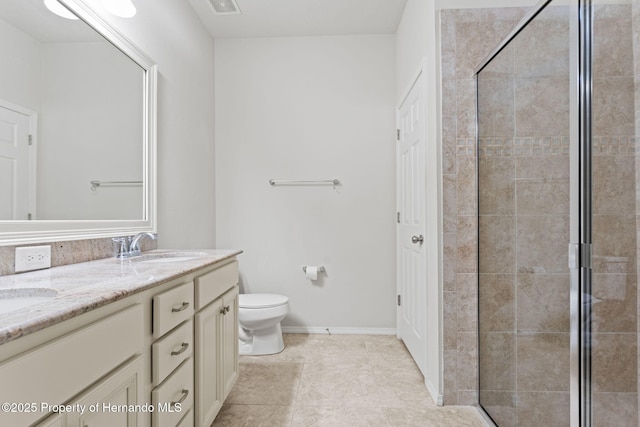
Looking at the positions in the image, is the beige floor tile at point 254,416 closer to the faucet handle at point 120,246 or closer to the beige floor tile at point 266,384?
the beige floor tile at point 266,384

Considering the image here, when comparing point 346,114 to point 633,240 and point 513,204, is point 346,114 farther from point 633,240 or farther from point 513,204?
point 633,240

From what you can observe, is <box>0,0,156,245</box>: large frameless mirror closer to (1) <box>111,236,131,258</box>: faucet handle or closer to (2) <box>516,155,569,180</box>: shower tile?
(1) <box>111,236,131,258</box>: faucet handle

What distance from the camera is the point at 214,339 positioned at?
1438mm

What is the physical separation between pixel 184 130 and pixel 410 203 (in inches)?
65.6

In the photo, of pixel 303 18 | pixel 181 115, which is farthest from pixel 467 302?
pixel 303 18

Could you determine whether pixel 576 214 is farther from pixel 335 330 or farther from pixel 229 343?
pixel 335 330

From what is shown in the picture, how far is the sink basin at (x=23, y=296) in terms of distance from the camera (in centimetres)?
86

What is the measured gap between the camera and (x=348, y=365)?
223 centimetres

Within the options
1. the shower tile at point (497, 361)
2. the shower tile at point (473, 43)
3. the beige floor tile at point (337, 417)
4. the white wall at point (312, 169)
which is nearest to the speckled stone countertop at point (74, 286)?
the beige floor tile at point (337, 417)

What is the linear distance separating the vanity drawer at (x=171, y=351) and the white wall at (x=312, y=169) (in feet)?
5.50

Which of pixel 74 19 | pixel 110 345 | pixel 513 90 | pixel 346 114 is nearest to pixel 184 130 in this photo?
pixel 74 19

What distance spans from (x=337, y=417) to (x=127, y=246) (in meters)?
1.33

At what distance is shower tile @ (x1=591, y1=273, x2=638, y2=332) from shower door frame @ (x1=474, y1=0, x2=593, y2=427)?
0.12 feet

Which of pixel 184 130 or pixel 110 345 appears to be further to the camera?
pixel 184 130
